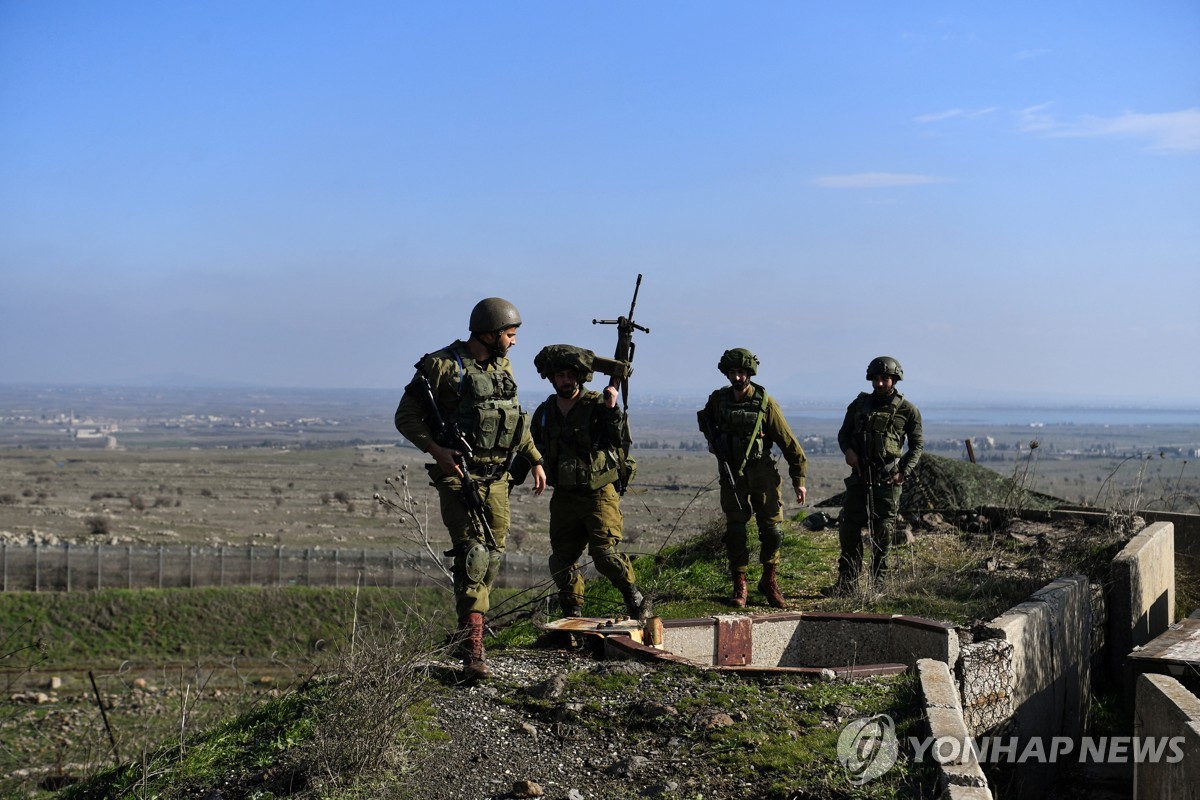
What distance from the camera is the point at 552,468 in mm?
7586

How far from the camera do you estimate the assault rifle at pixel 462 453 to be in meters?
6.42

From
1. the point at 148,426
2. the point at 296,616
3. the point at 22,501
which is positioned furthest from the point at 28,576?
the point at 148,426

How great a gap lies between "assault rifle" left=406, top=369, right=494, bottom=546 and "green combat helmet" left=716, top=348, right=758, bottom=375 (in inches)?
112

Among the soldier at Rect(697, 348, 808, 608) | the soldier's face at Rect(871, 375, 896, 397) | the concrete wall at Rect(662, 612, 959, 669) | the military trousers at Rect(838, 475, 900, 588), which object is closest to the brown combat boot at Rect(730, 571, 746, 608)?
the soldier at Rect(697, 348, 808, 608)

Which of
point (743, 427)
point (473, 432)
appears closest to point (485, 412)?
point (473, 432)

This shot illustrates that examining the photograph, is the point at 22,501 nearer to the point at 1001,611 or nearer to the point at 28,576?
the point at 28,576

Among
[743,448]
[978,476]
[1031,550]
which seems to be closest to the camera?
[743,448]

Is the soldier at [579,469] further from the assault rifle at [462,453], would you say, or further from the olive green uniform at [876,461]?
the olive green uniform at [876,461]

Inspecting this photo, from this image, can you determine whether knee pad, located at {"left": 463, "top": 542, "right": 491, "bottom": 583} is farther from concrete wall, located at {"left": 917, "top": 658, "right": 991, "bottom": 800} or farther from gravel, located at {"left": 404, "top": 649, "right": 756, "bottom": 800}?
concrete wall, located at {"left": 917, "top": 658, "right": 991, "bottom": 800}

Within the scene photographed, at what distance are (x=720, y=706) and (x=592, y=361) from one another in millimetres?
2704

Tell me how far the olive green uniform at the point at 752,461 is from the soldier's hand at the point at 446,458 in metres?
2.90

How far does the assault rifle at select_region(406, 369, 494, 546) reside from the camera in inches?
253

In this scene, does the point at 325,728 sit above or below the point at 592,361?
below

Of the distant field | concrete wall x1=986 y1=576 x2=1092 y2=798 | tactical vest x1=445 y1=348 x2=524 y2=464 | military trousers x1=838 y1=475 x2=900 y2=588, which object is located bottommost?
the distant field
